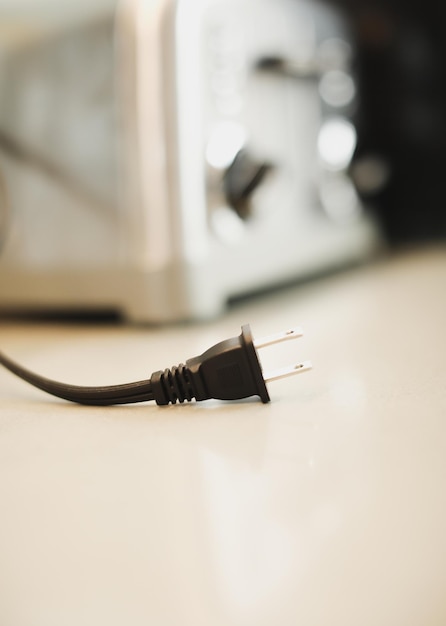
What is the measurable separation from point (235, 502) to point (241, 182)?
14.8 inches

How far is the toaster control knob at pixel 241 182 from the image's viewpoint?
0.56m

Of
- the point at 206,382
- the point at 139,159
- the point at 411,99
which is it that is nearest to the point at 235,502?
the point at 206,382

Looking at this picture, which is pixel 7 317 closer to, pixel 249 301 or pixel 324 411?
pixel 249 301

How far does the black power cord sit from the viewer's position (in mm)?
330

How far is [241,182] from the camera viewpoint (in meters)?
0.57

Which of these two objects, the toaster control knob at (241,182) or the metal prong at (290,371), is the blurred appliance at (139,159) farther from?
the metal prong at (290,371)

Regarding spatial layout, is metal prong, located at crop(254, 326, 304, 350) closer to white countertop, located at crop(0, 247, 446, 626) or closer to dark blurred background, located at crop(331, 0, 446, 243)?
white countertop, located at crop(0, 247, 446, 626)

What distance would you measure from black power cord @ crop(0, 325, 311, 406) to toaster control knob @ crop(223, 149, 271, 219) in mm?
240

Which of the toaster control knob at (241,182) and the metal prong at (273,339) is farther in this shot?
the toaster control knob at (241,182)

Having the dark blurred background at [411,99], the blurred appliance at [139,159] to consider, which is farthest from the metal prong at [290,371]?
the dark blurred background at [411,99]

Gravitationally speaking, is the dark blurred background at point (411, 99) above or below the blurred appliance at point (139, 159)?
above

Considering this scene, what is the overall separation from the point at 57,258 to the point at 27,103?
0.39 ft

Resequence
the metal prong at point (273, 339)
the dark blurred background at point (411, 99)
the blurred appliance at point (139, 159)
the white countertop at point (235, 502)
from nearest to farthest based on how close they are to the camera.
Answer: the white countertop at point (235, 502) < the metal prong at point (273, 339) < the blurred appliance at point (139, 159) < the dark blurred background at point (411, 99)

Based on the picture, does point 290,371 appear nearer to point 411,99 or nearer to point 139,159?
point 139,159
